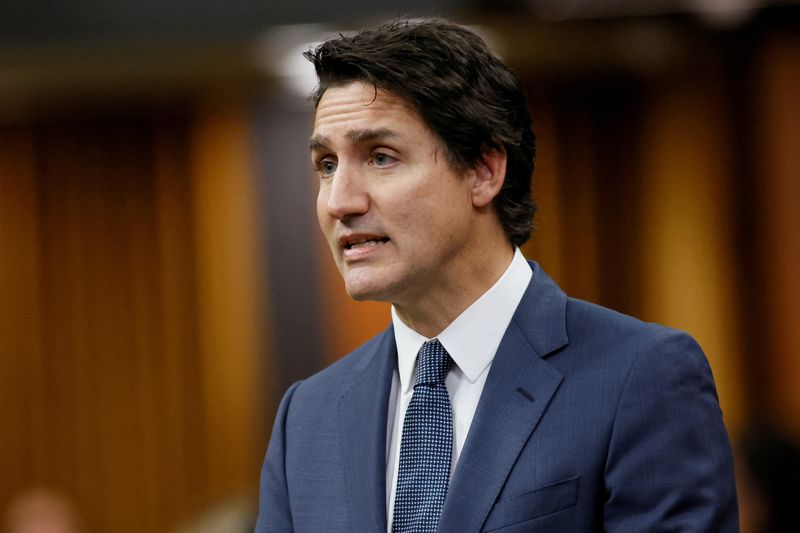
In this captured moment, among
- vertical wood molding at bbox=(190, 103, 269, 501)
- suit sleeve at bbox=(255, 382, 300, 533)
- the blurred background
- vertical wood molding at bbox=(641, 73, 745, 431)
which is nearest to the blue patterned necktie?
suit sleeve at bbox=(255, 382, 300, 533)

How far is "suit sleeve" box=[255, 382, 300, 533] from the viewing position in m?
1.78

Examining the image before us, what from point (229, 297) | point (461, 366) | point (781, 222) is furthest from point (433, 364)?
point (229, 297)

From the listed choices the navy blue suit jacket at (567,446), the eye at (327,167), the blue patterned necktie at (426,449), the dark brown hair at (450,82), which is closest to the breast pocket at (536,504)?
the navy blue suit jacket at (567,446)

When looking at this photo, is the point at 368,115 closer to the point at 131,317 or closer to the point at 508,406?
the point at 508,406

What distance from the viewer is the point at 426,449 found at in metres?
1.65

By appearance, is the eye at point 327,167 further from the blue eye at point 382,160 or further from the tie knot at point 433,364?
the tie knot at point 433,364

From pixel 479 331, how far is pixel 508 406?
0.16m

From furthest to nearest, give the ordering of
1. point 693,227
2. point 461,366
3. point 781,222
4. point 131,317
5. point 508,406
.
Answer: point 131,317
point 693,227
point 781,222
point 461,366
point 508,406

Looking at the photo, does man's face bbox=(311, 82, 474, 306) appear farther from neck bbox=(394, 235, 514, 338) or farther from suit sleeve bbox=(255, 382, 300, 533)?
suit sleeve bbox=(255, 382, 300, 533)

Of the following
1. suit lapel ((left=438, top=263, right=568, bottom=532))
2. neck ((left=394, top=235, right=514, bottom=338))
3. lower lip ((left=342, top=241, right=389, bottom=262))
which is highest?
lower lip ((left=342, top=241, right=389, bottom=262))

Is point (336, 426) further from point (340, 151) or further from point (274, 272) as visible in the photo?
point (274, 272)

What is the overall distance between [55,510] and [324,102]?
3.99m

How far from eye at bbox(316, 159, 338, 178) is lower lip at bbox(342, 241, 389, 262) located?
5.9 inches

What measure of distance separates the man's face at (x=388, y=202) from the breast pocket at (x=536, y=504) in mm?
369
